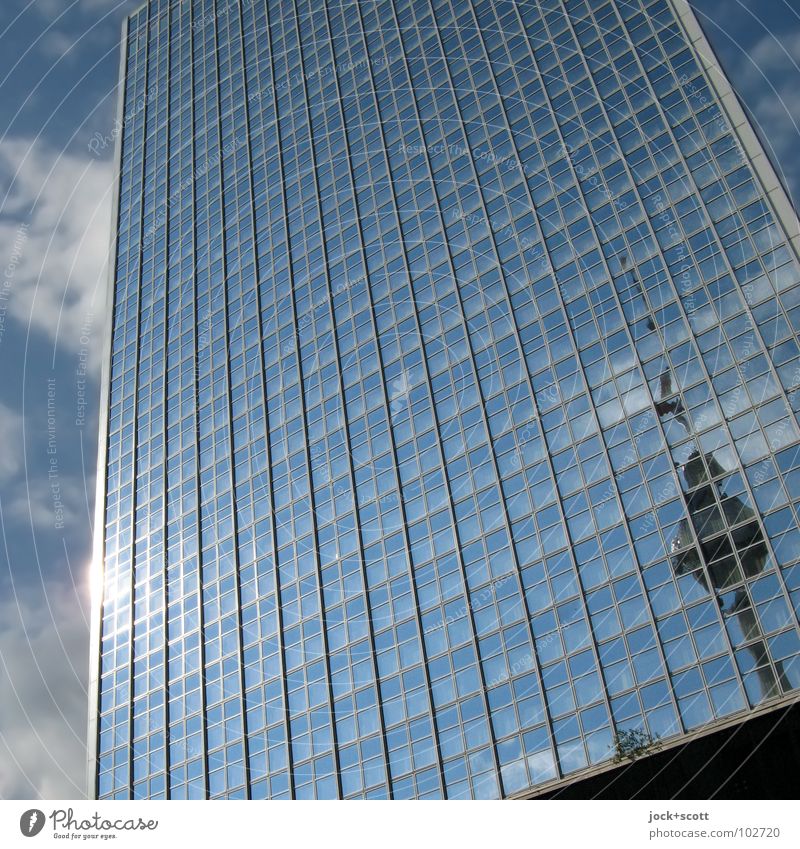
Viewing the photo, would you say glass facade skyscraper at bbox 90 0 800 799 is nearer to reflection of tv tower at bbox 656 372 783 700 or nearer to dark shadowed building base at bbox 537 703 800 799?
reflection of tv tower at bbox 656 372 783 700

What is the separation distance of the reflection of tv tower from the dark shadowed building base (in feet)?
6.18

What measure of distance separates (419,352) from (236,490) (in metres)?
19.3

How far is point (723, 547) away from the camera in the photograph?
174 feet

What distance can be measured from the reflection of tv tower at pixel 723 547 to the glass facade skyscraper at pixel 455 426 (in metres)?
0.16

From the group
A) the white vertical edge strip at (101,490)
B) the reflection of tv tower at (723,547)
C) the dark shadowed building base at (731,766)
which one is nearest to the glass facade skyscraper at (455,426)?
the reflection of tv tower at (723,547)

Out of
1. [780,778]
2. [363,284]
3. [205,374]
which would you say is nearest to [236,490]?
[205,374]

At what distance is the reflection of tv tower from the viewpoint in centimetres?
5025

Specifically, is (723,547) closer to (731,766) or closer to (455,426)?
(731,766)

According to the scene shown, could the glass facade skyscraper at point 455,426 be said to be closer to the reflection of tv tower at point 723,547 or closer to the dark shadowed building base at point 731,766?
the reflection of tv tower at point 723,547

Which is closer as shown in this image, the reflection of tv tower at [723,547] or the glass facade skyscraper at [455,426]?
the reflection of tv tower at [723,547]

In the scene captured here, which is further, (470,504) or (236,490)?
(236,490)

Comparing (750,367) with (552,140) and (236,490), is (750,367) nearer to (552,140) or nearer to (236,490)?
(552,140)

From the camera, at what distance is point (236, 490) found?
8131 centimetres

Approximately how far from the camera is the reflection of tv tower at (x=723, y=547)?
165ft
